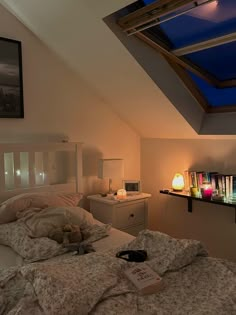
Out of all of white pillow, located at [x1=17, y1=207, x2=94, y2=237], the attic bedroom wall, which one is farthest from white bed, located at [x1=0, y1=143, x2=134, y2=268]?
white pillow, located at [x1=17, y1=207, x2=94, y2=237]

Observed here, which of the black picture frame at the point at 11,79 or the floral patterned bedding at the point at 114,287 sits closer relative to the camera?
the floral patterned bedding at the point at 114,287

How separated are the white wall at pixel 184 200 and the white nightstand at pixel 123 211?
30 centimetres

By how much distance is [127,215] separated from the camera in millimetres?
2912

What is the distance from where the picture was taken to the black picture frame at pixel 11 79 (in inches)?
98.7

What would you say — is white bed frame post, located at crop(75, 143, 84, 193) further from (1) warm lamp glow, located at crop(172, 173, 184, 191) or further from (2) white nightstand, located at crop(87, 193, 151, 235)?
(1) warm lamp glow, located at crop(172, 173, 184, 191)

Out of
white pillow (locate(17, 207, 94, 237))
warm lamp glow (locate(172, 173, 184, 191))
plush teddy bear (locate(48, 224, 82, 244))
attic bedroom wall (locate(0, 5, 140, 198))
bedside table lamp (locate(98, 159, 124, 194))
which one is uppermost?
attic bedroom wall (locate(0, 5, 140, 198))

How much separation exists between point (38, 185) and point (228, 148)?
1.66m

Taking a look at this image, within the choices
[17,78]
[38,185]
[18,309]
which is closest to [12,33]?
Answer: [17,78]

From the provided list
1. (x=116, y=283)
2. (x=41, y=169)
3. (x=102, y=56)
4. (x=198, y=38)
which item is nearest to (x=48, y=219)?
(x=41, y=169)

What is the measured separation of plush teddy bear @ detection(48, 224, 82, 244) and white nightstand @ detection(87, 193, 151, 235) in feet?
2.68

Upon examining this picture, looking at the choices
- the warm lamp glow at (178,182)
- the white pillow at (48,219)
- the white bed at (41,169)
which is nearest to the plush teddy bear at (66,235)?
the white pillow at (48,219)

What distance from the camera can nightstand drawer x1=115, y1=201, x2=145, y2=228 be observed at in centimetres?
284

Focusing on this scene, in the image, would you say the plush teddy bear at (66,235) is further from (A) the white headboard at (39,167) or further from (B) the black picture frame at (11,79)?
(B) the black picture frame at (11,79)

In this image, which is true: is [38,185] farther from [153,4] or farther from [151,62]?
[153,4]
